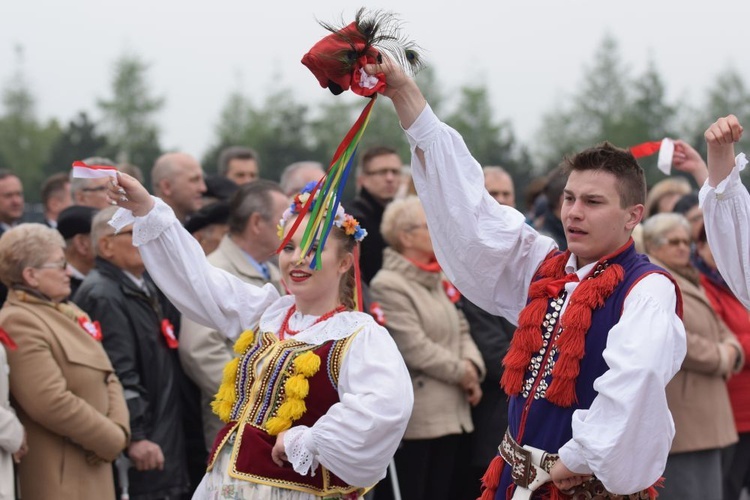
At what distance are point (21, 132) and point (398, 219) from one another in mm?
55599

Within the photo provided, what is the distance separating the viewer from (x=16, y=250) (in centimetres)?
547

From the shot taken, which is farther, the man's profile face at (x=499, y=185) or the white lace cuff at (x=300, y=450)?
the man's profile face at (x=499, y=185)

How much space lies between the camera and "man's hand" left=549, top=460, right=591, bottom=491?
368 centimetres

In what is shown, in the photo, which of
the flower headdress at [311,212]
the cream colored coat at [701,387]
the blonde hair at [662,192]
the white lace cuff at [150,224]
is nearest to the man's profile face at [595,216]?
the flower headdress at [311,212]

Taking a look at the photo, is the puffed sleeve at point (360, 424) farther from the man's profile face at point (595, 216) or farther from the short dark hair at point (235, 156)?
the short dark hair at point (235, 156)

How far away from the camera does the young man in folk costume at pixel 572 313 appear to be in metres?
3.56

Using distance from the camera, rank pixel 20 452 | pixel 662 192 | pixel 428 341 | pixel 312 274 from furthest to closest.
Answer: pixel 662 192, pixel 428 341, pixel 20 452, pixel 312 274

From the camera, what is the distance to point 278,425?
13.5 feet

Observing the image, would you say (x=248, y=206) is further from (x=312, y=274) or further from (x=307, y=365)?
(x=307, y=365)

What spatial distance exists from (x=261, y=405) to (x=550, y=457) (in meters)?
1.13

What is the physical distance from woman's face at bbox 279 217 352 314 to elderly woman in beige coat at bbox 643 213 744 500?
2.96 meters

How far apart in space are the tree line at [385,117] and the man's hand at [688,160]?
1827 inches

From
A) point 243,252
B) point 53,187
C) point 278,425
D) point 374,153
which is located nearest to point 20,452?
point 278,425

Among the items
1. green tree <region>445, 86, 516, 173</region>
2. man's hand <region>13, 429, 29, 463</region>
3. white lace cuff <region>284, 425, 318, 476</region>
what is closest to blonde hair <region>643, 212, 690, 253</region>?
white lace cuff <region>284, 425, 318, 476</region>
